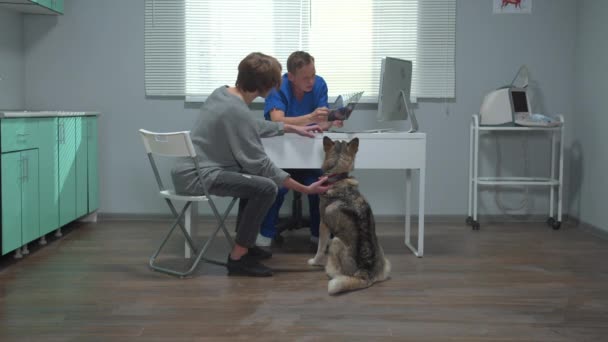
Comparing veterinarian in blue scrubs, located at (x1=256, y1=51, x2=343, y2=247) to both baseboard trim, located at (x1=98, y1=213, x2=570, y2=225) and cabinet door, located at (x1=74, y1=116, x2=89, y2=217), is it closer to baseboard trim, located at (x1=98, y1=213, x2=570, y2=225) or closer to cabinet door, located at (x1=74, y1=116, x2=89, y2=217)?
baseboard trim, located at (x1=98, y1=213, x2=570, y2=225)

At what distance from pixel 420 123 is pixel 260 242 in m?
1.87

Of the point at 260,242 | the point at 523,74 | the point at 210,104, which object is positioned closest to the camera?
the point at 210,104

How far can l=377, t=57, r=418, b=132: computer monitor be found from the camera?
3.98 metres

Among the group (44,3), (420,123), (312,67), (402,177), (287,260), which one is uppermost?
(44,3)

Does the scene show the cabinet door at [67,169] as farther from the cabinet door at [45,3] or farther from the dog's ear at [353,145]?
the dog's ear at [353,145]

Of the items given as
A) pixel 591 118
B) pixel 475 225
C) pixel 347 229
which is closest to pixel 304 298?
pixel 347 229

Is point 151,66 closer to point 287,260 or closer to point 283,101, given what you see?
point 283,101

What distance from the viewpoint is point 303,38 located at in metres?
5.29

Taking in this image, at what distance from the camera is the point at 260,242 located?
4.34m

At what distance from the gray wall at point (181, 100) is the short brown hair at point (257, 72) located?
1.93 m

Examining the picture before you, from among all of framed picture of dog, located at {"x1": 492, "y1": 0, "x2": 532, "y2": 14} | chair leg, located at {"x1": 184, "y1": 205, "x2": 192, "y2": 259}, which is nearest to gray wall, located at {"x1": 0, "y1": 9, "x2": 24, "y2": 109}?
chair leg, located at {"x1": 184, "y1": 205, "x2": 192, "y2": 259}

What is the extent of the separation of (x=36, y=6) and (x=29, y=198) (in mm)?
1694

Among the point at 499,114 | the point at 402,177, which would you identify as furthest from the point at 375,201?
the point at 499,114

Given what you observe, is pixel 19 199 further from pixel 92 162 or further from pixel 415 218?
pixel 415 218
